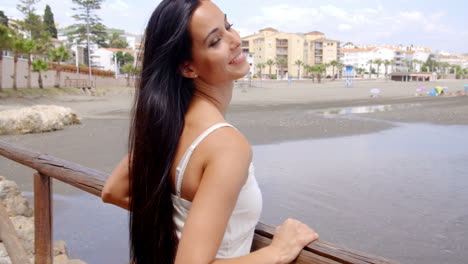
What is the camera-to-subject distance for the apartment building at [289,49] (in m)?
86.2

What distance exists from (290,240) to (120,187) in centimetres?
55

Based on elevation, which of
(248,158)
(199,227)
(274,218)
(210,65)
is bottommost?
(274,218)

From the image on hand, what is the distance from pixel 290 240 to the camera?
1.08 m

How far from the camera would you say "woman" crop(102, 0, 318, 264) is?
3.33 ft

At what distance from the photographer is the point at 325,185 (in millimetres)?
7234

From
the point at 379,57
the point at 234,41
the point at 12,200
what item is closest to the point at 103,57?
the point at 12,200

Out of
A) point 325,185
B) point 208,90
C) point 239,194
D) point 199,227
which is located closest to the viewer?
point 199,227

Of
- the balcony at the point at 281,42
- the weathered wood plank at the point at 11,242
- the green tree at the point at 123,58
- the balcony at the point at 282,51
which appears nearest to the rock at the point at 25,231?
the weathered wood plank at the point at 11,242

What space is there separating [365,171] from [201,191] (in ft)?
25.3

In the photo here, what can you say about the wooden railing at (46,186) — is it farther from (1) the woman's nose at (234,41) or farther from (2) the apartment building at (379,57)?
(2) the apartment building at (379,57)

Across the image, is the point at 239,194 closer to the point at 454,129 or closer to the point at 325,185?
the point at 325,185

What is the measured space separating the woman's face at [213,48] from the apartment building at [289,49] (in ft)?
271

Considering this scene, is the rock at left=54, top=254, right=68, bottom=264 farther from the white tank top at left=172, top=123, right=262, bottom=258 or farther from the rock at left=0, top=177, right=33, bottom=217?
the white tank top at left=172, top=123, right=262, bottom=258

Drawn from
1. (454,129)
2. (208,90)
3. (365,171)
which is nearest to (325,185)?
(365,171)
